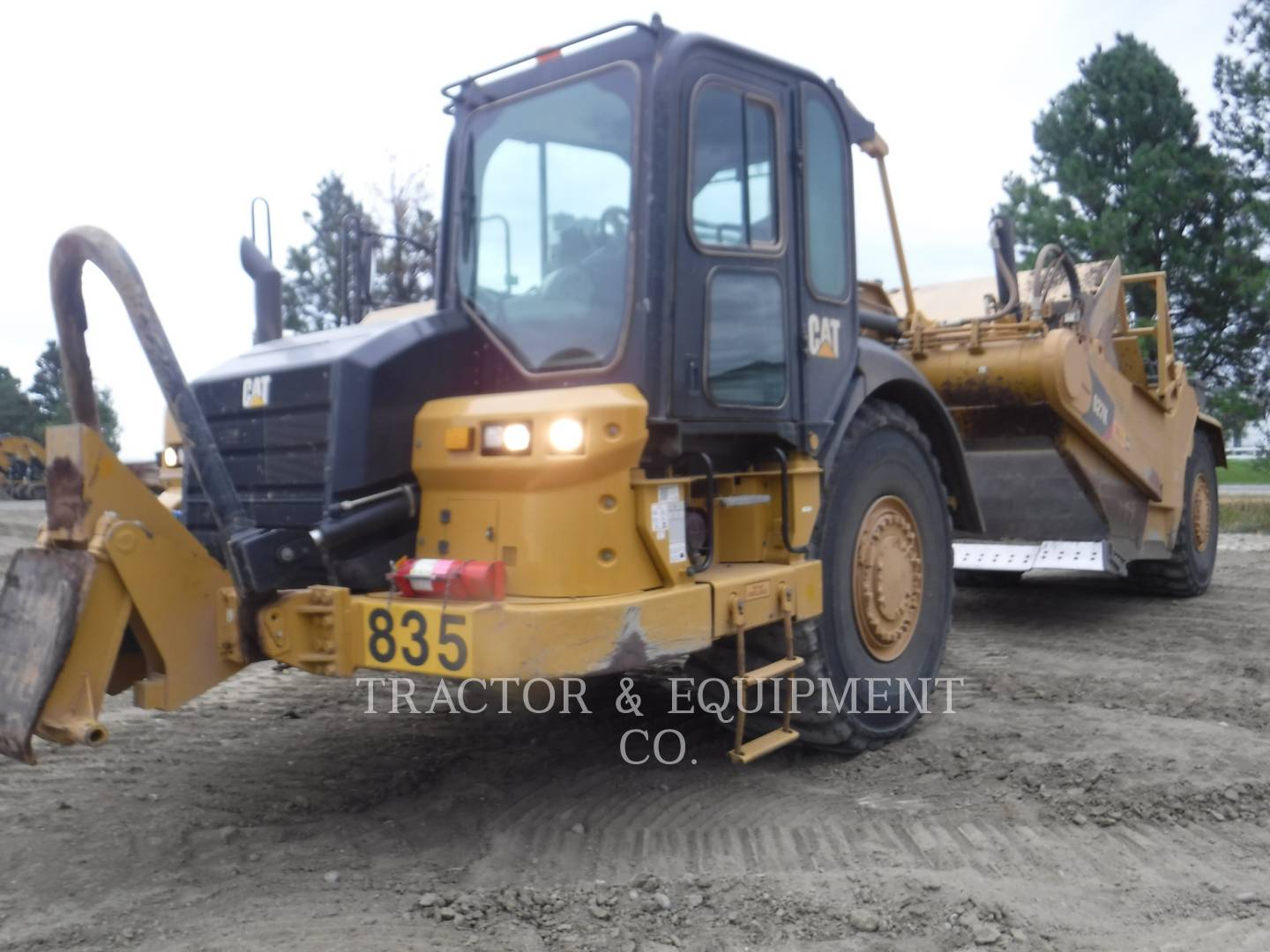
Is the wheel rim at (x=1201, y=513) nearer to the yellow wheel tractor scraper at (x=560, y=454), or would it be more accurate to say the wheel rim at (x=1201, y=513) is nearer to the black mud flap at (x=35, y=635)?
the yellow wheel tractor scraper at (x=560, y=454)

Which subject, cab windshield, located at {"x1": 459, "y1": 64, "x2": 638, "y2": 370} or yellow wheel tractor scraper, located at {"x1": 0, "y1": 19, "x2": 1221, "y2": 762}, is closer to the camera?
yellow wheel tractor scraper, located at {"x1": 0, "y1": 19, "x2": 1221, "y2": 762}

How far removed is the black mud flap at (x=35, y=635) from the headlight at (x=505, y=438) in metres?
1.16

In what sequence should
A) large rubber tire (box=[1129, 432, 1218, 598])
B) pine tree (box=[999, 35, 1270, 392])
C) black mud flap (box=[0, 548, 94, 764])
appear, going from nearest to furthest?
1. black mud flap (box=[0, 548, 94, 764])
2. large rubber tire (box=[1129, 432, 1218, 598])
3. pine tree (box=[999, 35, 1270, 392])

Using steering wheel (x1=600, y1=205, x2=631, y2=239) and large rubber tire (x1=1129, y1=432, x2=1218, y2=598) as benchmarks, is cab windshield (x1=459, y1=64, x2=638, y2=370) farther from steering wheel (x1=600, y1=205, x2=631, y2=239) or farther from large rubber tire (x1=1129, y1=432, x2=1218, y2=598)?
large rubber tire (x1=1129, y1=432, x2=1218, y2=598)

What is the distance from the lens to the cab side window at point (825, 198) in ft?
14.0

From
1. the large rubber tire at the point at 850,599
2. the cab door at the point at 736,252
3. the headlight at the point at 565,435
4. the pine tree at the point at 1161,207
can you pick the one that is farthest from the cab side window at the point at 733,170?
the pine tree at the point at 1161,207

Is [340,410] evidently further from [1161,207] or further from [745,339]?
[1161,207]

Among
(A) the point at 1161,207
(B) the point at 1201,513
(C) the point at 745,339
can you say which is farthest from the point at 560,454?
(A) the point at 1161,207

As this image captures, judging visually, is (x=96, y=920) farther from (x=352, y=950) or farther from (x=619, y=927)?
(x=619, y=927)

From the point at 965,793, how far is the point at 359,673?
9.92 feet

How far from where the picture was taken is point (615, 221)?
149 inches

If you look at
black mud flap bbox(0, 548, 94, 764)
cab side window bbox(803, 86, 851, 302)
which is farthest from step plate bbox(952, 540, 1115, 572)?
black mud flap bbox(0, 548, 94, 764)

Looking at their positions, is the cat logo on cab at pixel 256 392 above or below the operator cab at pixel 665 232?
below

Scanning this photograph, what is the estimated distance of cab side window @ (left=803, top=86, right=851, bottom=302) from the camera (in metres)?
4.28
